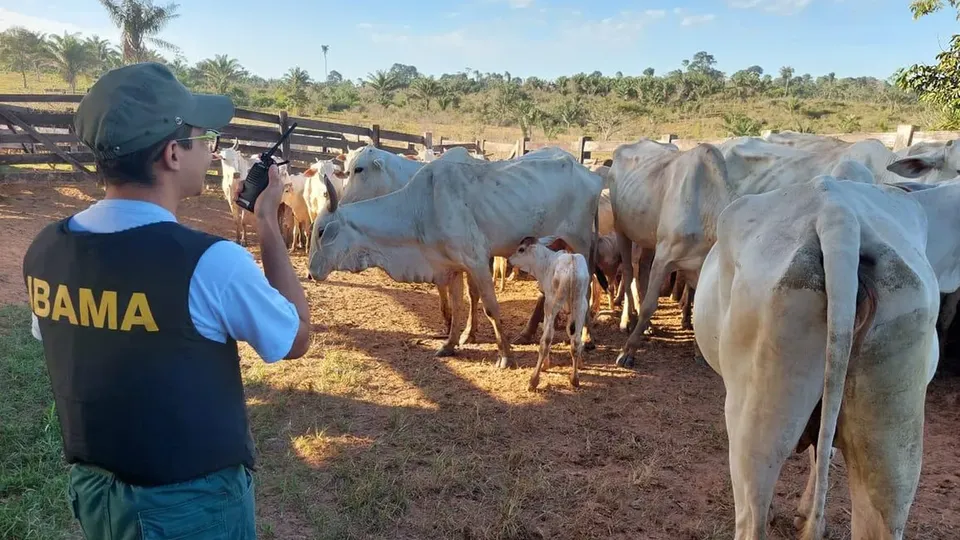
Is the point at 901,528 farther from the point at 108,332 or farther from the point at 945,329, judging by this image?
the point at 945,329

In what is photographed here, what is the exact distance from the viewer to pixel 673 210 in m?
6.48

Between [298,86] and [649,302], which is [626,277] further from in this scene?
[298,86]

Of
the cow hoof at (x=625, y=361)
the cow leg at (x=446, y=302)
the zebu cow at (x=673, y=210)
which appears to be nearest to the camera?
the zebu cow at (x=673, y=210)

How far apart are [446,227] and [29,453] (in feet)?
12.9

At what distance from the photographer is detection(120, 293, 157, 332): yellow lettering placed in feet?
5.07

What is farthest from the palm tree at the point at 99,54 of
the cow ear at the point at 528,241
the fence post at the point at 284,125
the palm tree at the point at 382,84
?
the cow ear at the point at 528,241

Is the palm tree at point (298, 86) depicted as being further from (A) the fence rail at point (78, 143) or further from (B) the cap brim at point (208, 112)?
(B) the cap brim at point (208, 112)

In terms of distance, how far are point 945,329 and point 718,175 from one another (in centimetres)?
248

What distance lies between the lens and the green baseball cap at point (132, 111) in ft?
5.32

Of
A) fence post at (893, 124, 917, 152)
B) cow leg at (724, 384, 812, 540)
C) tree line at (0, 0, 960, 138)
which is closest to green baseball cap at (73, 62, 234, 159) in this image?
cow leg at (724, 384, 812, 540)

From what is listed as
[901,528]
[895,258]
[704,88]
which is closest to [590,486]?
[901,528]

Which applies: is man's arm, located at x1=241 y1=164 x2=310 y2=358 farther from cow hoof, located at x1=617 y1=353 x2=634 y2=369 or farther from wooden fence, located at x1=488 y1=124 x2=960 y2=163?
wooden fence, located at x1=488 y1=124 x2=960 y2=163

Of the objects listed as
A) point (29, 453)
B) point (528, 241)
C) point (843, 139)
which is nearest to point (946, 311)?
point (528, 241)

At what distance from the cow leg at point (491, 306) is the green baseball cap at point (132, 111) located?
490cm
